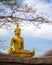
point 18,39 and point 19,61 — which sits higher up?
point 18,39

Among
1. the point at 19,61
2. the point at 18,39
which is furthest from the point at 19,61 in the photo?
the point at 18,39

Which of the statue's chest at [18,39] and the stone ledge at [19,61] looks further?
the statue's chest at [18,39]

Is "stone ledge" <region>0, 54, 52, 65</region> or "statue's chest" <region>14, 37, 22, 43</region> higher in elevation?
"statue's chest" <region>14, 37, 22, 43</region>

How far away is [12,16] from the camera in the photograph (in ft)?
14.5

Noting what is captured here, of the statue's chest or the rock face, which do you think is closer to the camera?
the rock face

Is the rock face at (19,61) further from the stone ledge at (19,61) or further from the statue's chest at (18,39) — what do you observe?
the statue's chest at (18,39)

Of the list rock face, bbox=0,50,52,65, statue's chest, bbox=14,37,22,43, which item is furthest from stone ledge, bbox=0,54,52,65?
statue's chest, bbox=14,37,22,43

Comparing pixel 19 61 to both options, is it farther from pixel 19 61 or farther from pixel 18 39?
pixel 18 39

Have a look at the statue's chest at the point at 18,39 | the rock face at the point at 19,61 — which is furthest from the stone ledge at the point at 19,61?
the statue's chest at the point at 18,39

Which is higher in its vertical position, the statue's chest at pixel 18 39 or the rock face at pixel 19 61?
the statue's chest at pixel 18 39

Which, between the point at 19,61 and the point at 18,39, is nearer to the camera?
the point at 19,61

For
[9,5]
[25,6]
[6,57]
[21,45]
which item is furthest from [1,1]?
[6,57]

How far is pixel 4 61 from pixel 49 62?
0.26 meters

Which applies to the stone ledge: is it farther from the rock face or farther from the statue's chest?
the statue's chest
